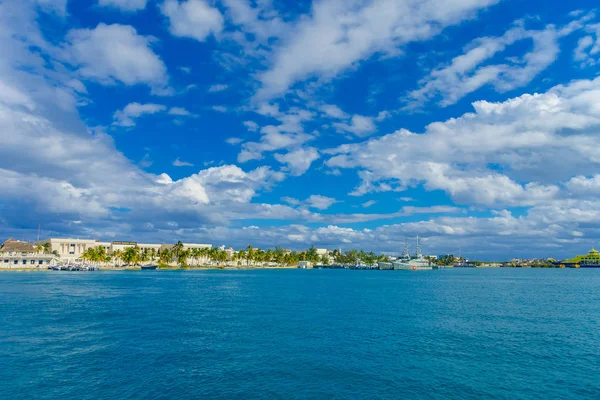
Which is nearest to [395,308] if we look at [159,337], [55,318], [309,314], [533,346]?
[309,314]

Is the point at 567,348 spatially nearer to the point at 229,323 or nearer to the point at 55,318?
the point at 229,323

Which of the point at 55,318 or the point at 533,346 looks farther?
the point at 55,318

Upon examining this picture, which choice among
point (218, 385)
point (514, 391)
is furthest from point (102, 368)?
point (514, 391)

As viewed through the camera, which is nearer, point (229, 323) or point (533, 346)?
point (533, 346)

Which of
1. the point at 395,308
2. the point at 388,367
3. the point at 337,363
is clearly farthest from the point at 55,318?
the point at 395,308

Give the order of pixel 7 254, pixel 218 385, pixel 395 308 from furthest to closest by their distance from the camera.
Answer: pixel 7 254 < pixel 395 308 < pixel 218 385

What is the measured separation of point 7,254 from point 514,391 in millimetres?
232023

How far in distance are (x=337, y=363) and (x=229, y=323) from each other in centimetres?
2193

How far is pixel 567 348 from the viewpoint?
39469 mm

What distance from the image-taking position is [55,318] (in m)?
52.0

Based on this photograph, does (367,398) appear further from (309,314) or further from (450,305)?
(450,305)

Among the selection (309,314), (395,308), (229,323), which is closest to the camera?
(229,323)

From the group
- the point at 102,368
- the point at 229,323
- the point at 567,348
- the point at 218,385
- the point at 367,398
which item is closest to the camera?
the point at 367,398

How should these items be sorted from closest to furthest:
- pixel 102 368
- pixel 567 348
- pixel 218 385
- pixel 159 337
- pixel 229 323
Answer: pixel 218 385 < pixel 102 368 < pixel 567 348 < pixel 159 337 < pixel 229 323
